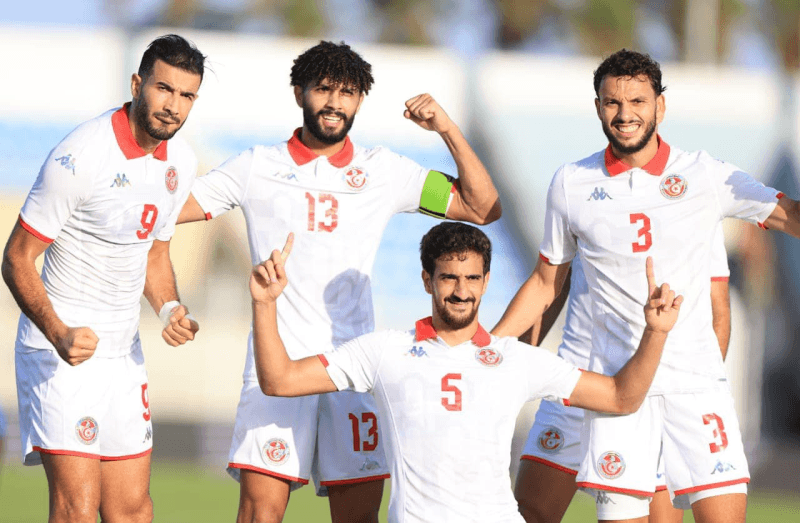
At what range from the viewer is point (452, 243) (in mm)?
5344

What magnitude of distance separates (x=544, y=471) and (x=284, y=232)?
1.89 meters

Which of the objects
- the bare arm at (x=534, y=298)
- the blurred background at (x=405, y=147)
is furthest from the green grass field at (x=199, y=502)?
the bare arm at (x=534, y=298)

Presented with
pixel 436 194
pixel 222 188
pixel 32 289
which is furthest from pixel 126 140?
pixel 436 194

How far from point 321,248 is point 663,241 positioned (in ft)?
5.13

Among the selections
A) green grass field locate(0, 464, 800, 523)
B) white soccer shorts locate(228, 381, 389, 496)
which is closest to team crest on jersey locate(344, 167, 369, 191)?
white soccer shorts locate(228, 381, 389, 496)

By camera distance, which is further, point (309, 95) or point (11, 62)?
point (11, 62)

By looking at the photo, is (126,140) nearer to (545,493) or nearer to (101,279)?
(101,279)

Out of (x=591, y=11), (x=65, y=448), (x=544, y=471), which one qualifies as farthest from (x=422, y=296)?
(x=591, y=11)

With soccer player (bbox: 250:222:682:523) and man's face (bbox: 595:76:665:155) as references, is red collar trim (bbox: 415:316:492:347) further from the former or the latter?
man's face (bbox: 595:76:665:155)

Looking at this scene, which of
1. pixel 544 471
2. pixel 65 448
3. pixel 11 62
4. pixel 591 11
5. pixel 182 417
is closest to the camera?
pixel 65 448

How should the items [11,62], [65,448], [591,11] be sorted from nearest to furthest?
[65,448]
[11,62]
[591,11]

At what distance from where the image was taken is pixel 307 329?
5914 millimetres

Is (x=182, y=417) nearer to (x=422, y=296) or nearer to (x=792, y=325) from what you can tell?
(x=422, y=296)

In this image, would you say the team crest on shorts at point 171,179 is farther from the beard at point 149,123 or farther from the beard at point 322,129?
the beard at point 322,129
